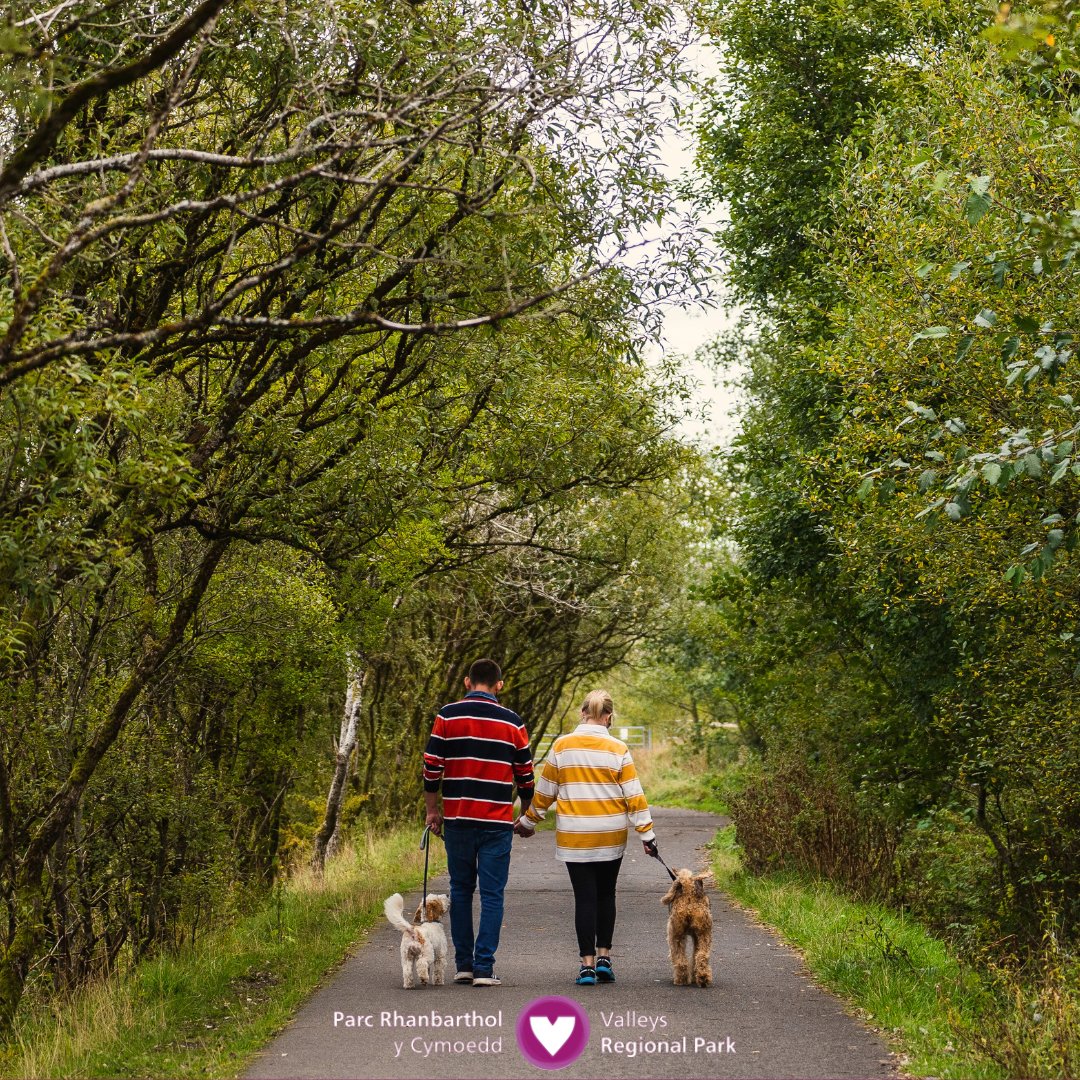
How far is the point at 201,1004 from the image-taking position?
922 cm

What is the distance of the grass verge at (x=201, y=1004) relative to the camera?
24.6 ft

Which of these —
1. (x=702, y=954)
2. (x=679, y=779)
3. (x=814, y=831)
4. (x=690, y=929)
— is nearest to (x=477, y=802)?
(x=690, y=929)

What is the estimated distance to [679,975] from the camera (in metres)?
9.18

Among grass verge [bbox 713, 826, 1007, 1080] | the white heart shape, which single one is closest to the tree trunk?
grass verge [bbox 713, 826, 1007, 1080]

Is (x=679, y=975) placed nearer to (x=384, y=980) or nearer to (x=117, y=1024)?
(x=384, y=980)

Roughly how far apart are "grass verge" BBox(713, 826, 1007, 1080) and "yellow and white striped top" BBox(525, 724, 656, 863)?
1.80 metres

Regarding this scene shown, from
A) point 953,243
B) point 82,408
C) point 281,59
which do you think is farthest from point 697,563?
point 82,408

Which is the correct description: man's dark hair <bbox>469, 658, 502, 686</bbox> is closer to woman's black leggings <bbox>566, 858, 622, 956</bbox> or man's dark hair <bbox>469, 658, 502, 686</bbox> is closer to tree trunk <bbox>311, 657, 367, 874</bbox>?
woman's black leggings <bbox>566, 858, 622, 956</bbox>

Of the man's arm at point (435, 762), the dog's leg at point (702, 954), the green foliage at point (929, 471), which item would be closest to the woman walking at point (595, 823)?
the dog's leg at point (702, 954)

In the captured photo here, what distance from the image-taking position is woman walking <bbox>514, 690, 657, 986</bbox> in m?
9.20

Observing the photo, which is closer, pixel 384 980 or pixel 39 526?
pixel 39 526

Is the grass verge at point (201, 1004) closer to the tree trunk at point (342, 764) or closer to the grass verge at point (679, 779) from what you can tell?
the tree trunk at point (342, 764)

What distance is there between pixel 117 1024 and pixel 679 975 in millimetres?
3764

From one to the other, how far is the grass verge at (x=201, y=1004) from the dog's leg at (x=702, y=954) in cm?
272
